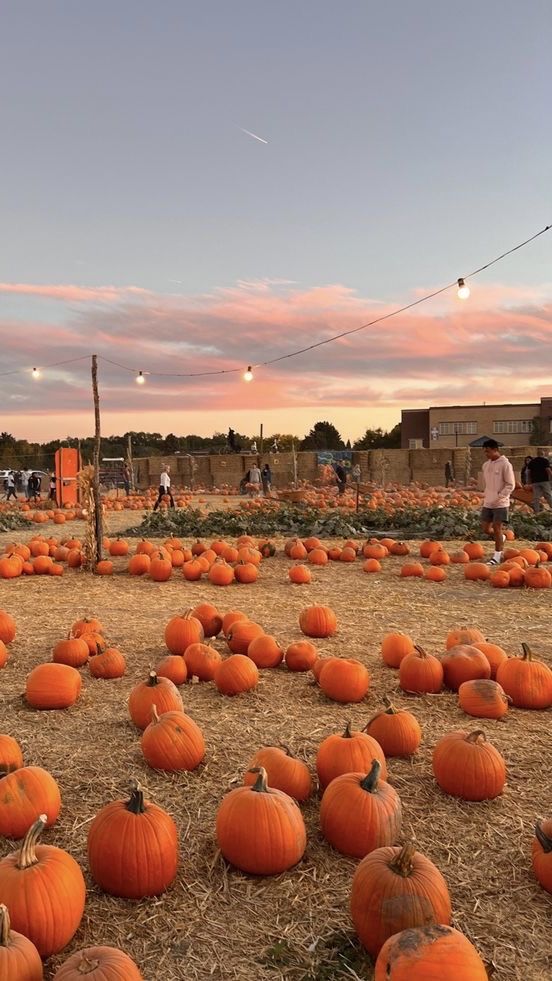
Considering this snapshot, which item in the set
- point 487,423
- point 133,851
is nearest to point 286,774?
point 133,851

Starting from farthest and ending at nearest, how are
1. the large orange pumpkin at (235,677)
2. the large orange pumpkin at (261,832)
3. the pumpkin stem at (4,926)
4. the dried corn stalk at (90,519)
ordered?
the dried corn stalk at (90,519) → the large orange pumpkin at (235,677) → the large orange pumpkin at (261,832) → the pumpkin stem at (4,926)

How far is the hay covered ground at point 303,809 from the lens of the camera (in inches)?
86.9

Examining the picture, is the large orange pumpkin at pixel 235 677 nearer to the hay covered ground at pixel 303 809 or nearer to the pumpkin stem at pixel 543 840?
the hay covered ground at pixel 303 809

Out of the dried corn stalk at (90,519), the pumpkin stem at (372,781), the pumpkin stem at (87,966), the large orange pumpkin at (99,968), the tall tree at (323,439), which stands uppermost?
the tall tree at (323,439)

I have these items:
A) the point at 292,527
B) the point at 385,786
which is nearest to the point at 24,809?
the point at 385,786

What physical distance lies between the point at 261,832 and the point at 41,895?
0.79 m

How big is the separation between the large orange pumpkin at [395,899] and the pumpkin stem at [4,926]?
40.3 inches

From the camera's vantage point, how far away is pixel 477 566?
9.08m

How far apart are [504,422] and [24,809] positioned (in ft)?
206

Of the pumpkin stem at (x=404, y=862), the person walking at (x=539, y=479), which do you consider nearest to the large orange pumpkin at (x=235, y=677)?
the pumpkin stem at (x=404, y=862)

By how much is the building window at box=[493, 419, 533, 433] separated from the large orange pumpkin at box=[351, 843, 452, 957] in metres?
62.1

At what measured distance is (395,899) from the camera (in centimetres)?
213

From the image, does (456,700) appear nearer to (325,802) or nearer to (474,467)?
(325,802)

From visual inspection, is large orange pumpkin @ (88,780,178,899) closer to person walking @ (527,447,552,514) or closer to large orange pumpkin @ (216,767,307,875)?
large orange pumpkin @ (216,767,307,875)
